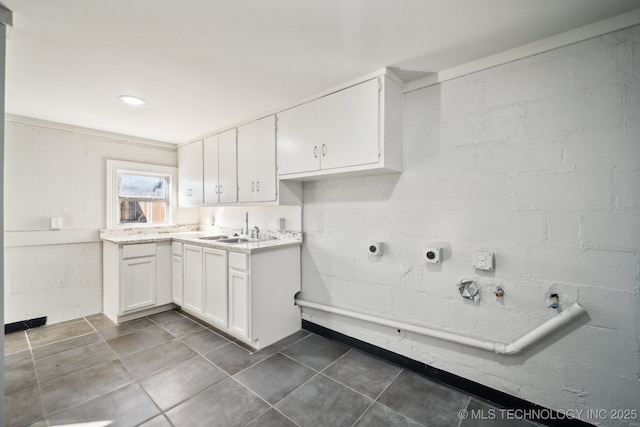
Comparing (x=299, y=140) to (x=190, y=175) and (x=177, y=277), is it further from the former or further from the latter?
(x=177, y=277)

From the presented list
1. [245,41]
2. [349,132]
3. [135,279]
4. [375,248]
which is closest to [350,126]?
[349,132]

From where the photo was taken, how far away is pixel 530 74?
1.76 metres

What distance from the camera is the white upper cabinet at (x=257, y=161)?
9.22 ft

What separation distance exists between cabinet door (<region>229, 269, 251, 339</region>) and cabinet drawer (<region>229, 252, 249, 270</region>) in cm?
5

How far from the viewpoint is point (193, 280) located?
10.3 ft

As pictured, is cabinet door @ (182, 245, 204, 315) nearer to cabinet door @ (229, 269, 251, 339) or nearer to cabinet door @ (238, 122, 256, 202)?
cabinet door @ (229, 269, 251, 339)

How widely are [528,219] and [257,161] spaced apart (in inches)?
94.4

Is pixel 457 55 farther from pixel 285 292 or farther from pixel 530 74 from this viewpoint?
pixel 285 292

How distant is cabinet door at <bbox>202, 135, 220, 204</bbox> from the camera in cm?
350

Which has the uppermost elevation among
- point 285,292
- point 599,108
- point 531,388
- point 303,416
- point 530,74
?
point 530,74

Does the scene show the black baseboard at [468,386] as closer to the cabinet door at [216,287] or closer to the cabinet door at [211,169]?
the cabinet door at [216,287]

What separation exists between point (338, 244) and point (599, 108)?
2005 millimetres

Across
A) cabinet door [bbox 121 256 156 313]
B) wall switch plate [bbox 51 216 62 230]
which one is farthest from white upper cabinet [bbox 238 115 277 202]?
wall switch plate [bbox 51 216 62 230]

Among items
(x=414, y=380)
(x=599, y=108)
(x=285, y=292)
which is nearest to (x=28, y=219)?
(x=285, y=292)
